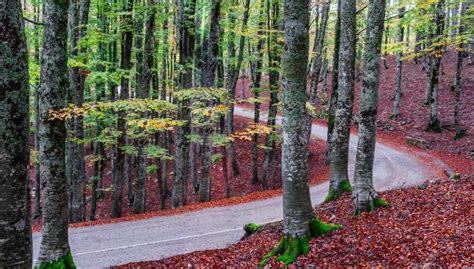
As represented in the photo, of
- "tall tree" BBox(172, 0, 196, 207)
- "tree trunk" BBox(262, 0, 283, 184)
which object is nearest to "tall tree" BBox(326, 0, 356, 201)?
"tall tree" BBox(172, 0, 196, 207)

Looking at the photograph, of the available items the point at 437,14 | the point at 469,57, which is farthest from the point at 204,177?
the point at 469,57

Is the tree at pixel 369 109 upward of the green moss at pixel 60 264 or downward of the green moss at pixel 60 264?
upward

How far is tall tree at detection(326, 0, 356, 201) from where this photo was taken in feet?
32.7

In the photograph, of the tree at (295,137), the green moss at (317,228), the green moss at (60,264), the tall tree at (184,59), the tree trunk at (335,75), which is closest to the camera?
the tree at (295,137)

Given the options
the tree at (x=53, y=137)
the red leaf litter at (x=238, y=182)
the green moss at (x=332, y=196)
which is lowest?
the red leaf litter at (x=238, y=182)

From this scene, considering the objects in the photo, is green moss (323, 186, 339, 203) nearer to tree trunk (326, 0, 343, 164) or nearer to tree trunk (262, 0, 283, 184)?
tree trunk (262, 0, 283, 184)

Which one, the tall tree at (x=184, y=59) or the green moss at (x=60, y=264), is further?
the tall tree at (x=184, y=59)

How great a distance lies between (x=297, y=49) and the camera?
21.9 feet

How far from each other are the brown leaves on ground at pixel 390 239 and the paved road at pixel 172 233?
0.97 metres

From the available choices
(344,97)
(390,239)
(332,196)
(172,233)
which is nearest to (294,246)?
(390,239)

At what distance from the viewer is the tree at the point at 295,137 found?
6645 mm

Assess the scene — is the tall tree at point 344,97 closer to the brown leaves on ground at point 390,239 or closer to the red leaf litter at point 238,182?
the brown leaves on ground at point 390,239

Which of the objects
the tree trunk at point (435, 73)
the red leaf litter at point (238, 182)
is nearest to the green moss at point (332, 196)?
the red leaf litter at point (238, 182)

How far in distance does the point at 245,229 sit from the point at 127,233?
4.20 m
